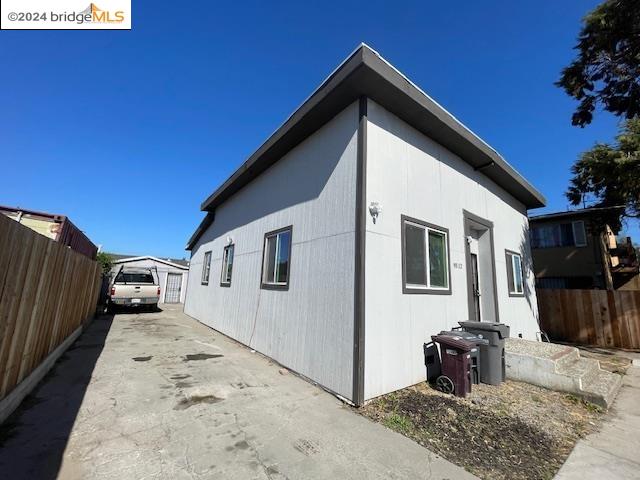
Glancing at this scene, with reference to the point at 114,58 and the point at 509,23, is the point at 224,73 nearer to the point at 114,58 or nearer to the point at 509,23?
the point at 114,58

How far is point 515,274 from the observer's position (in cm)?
898

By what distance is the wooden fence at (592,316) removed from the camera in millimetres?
8852

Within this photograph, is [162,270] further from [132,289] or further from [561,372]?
[561,372]

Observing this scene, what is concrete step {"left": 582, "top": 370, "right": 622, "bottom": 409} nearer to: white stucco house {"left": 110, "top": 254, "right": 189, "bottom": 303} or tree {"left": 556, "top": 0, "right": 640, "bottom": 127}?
tree {"left": 556, "top": 0, "right": 640, "bottom": 127}

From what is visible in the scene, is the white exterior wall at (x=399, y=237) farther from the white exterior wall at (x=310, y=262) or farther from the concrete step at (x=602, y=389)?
the concrete step at (x=602, y=389)

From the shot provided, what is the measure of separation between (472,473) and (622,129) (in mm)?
12450

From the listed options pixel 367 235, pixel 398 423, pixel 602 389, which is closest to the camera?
pixel 398 423

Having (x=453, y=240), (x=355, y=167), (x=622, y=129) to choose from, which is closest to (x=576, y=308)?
(x=622, y=129)

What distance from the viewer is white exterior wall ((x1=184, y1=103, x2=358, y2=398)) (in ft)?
14.7

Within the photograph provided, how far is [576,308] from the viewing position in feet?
32.6

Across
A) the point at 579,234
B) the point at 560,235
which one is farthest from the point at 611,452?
the point at 560,235

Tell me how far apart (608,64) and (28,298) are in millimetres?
15556

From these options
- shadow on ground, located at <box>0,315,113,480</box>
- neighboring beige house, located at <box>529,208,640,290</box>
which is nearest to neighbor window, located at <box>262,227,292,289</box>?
shadow on ground, located at <box>0,315,113,480</box>

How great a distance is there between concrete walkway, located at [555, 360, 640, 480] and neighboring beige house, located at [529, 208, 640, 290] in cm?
1285
